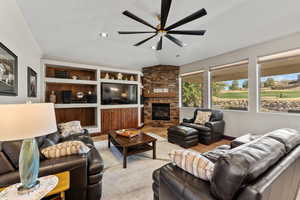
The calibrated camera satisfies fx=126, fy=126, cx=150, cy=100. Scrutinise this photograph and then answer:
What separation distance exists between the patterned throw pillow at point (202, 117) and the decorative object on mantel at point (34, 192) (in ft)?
12.2

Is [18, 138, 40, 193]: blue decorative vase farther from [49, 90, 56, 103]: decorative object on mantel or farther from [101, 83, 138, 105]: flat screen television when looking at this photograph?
[101, 83, 138, 105]: flat screen television

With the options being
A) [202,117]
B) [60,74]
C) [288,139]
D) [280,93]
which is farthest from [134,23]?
[280,93]

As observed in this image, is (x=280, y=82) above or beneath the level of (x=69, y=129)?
above

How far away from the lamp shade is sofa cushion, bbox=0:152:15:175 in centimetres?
60

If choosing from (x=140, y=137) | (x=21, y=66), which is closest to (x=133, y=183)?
(x=140, y=137)

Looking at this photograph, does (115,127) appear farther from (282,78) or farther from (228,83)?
(282,78)

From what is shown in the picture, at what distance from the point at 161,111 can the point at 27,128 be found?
4973 mm

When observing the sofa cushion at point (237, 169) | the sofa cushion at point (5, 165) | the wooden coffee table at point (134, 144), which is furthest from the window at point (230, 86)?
the sofa cushion at point (5, 165)

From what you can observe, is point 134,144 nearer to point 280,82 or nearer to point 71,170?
point 71,170

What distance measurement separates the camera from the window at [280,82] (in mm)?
2906

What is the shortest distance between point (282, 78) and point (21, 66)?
547 centimetres

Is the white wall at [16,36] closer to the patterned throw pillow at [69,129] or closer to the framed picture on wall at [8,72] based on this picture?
the framed picture on wall at [8,72]

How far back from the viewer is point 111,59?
4.49 meters

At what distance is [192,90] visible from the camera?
17.3ft
